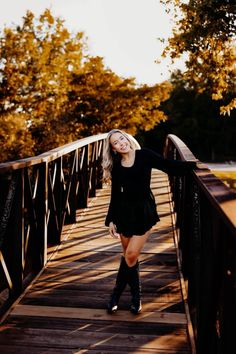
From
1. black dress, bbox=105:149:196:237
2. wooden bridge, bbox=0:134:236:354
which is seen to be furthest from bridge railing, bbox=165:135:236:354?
black dress, bbox=105:149:196:237

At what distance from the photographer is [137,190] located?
356 centimetres

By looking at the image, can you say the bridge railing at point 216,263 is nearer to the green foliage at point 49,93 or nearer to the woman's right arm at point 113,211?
the woman's right arm at point 113,211

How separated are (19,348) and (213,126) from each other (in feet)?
156

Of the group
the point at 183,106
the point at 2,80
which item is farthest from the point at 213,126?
the point at 2,80

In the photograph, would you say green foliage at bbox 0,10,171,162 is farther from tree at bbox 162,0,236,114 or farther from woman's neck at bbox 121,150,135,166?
woman's neck at bbox 121,150,135,166

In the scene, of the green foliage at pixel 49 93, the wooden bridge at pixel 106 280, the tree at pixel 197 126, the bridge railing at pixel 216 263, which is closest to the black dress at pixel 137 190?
the wooden bridge at pixel 106 280

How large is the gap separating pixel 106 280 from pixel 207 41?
10257 mm

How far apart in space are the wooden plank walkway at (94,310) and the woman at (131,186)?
0.24 m

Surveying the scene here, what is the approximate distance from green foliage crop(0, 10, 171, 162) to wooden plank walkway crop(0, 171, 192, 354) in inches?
629

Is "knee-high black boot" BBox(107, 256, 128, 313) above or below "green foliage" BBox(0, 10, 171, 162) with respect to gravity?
below

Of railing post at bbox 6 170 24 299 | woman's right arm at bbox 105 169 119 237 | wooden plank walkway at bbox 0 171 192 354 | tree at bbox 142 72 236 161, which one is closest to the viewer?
wooden plank walkway at bbox 0 171 192 354

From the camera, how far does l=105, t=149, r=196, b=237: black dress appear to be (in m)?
3.55

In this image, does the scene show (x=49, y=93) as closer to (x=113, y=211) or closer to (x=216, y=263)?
(x=113, y=211)

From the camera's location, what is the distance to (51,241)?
223 inches
